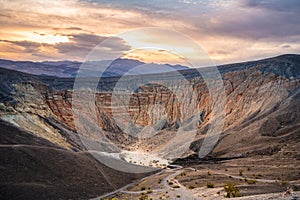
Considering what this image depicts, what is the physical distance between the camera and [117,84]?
108m

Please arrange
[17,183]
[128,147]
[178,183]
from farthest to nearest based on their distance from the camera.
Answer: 1. [128,147]
2. [178,183]
3. [17,183]

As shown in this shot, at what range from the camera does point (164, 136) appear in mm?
90625

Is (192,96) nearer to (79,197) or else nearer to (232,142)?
(232,142)

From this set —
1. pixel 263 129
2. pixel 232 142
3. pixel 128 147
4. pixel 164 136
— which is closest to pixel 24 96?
pixel 128 147

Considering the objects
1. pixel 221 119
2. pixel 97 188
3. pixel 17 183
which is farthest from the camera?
pixel 221 119

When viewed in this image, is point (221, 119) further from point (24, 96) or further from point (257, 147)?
point (24, 96)

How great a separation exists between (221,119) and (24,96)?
4709 centimetres

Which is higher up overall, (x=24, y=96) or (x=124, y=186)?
(x=24, y=96)

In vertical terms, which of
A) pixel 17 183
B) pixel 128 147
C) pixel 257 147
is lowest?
pixel 128 147

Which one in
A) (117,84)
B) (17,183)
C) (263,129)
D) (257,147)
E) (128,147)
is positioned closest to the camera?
(17,183)

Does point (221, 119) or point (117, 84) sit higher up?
point (117, 84)

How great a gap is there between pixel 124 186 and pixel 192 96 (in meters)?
69.7

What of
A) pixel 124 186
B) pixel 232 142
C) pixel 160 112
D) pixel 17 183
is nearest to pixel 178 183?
pixel 124 186

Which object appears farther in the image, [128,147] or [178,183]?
[128,147]
